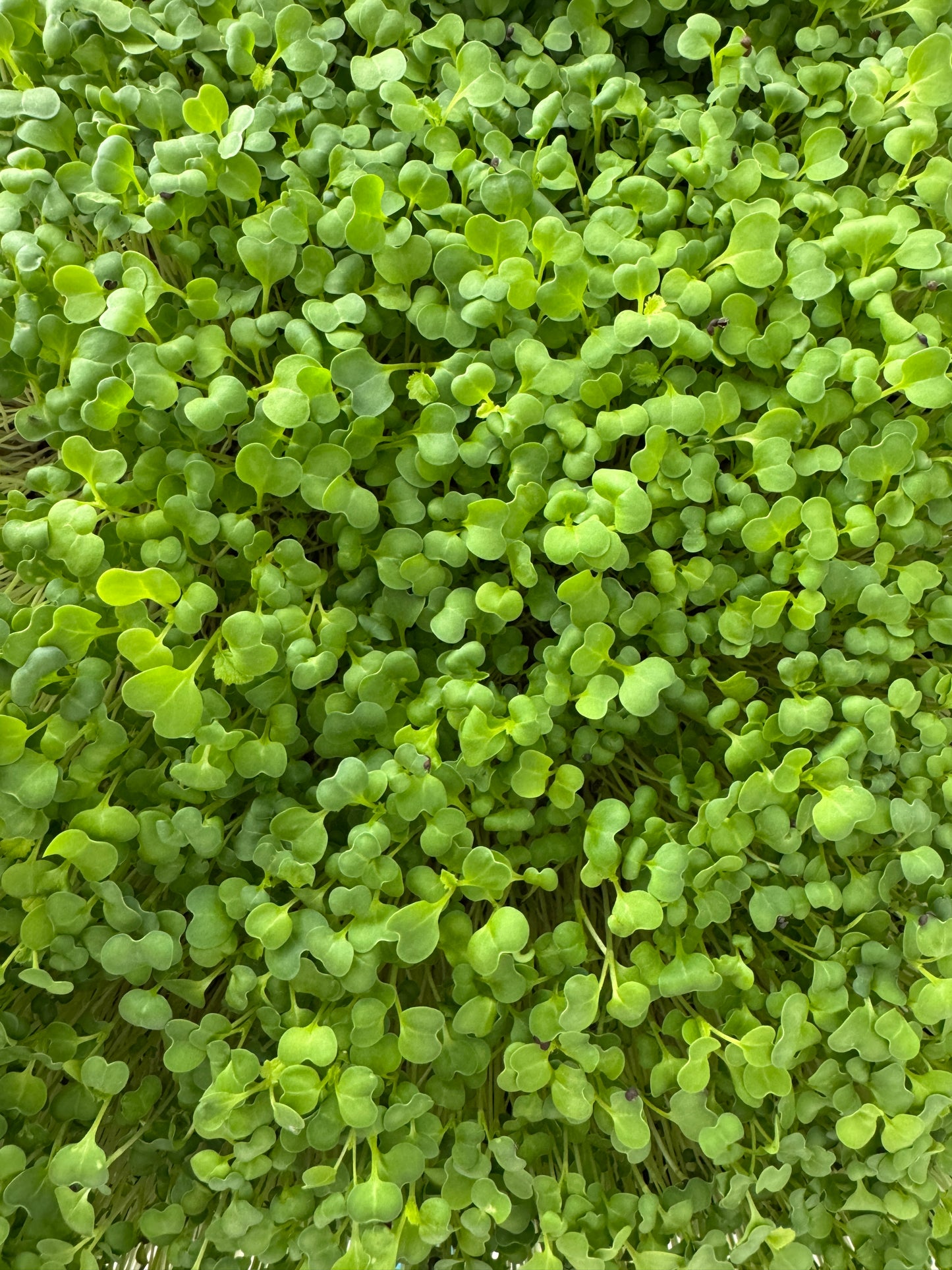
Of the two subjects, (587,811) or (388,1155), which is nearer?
(388,1155)

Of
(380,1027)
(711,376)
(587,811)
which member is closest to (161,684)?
(380,1027)

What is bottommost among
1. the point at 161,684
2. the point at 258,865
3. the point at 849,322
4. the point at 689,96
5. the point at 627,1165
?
the point at 627,1165

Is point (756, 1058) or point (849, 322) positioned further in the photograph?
point (849, 322)

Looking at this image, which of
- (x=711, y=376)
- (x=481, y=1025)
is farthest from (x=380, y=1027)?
(x=711, y=376)

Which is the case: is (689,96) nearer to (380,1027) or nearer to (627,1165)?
(380,1027)

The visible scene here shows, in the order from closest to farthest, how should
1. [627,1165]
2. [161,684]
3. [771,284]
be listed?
[161,684], [771,284], [627,1165]

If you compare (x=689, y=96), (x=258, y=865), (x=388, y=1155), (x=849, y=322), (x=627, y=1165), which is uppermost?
(x=689, y=96)

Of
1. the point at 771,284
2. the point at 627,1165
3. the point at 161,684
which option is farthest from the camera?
the point at 627,1165

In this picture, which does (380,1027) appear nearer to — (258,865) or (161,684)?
(258,865)

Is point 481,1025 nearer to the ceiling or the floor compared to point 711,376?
nearer to the floor
